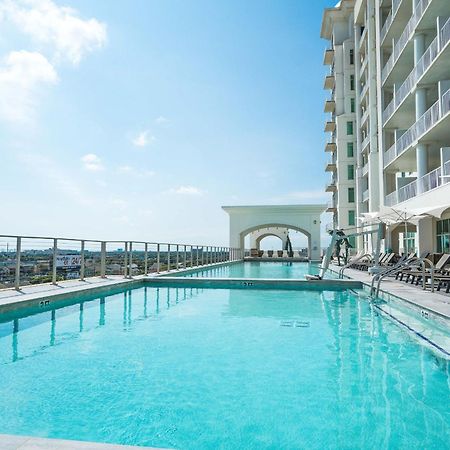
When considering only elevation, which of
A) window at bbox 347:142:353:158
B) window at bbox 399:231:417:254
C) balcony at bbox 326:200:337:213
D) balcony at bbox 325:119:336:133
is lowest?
window at bbox 399:231:417:254

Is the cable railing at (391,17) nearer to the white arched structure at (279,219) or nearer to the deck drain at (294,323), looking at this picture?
the white arched structure at (279,219)

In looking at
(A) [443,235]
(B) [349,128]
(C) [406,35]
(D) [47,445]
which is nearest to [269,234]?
(B) [349,128]

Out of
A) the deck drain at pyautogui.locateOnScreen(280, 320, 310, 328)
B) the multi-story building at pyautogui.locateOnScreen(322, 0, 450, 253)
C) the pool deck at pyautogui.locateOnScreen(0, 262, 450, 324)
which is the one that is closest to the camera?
the deck drain at pyautogui.locateOnScreen(280, 320, 310, 328)

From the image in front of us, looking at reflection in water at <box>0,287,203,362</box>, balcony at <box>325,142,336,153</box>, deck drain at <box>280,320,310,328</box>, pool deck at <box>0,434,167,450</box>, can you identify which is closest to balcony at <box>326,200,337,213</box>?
balcony at <box>325,142,336,153</box>

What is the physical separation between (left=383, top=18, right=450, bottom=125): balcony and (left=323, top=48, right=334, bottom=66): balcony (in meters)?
14.6

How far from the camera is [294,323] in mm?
6047

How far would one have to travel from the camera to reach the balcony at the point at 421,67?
1265 centimetres

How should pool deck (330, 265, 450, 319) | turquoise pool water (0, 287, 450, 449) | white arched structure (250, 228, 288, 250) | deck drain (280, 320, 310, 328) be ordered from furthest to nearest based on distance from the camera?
white arched structure (250, 228, 288, 250) < deck drain (280, 320, 310, 328) < pool deck (330, 265, 450, 319) < turquoise pool water (0, 287, 450, 449)

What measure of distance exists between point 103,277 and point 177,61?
6.30m

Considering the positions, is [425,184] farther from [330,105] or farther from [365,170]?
[330,105]

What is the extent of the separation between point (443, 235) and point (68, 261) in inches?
530

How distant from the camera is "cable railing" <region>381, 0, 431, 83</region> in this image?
571 inches

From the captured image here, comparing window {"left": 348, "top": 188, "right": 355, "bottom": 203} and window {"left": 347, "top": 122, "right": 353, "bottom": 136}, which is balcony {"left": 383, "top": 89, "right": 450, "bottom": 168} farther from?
window {"left": 347, "top": 122, "right": 353, "bottom": 136}

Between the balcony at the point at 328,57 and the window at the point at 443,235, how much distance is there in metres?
21.0
